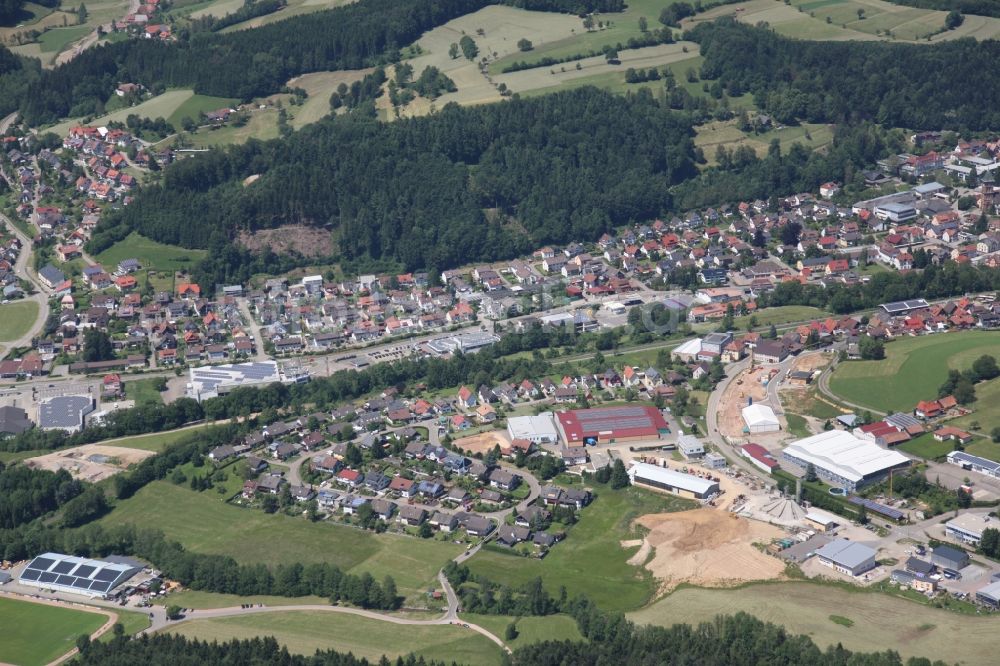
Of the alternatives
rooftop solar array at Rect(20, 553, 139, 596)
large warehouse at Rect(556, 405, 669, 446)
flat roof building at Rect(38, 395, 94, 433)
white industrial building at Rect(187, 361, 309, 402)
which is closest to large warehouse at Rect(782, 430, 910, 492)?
large warehouse at Rect(556, 405, 669, 446)

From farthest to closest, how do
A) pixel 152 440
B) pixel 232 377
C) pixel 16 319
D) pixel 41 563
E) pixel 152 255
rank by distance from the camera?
pixel 152 255 < pixel 16 319 < pixel 232 377 < pixel 152 440 < pixel 41 563

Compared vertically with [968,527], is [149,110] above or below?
above

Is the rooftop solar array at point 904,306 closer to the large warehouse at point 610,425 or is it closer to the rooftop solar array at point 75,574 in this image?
the large warehouse at point 610,425

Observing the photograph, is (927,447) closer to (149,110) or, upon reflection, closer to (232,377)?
(232,377)

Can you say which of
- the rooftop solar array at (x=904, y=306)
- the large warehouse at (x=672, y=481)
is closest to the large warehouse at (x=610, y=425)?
the large warehouse at (x=672, y=481)

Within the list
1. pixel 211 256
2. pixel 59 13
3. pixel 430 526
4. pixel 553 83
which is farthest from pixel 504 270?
pixel 59 13

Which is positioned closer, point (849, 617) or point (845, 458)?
point (849, 617)

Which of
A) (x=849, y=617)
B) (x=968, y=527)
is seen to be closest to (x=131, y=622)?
(x=849, y=617)
